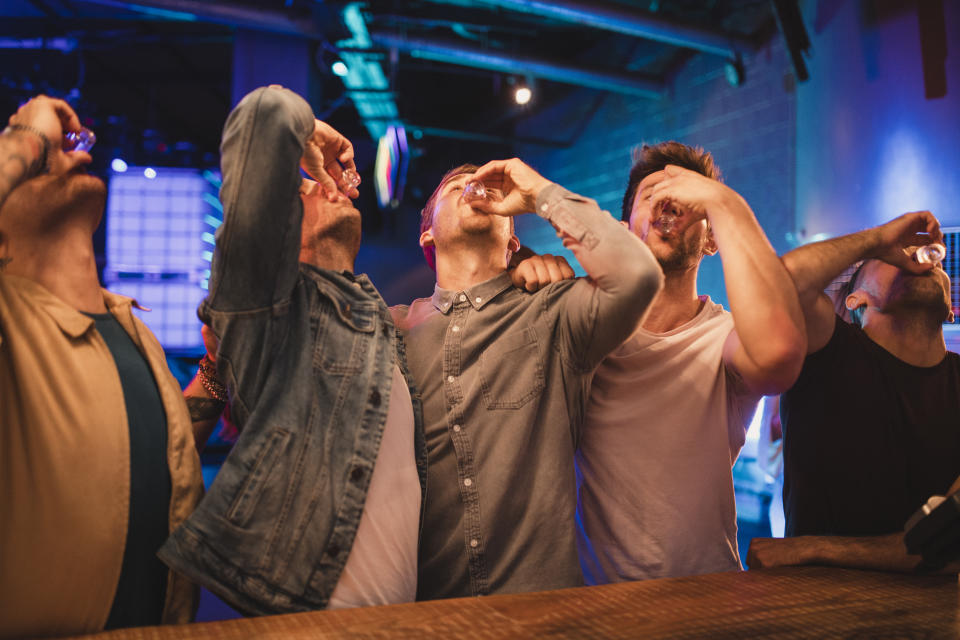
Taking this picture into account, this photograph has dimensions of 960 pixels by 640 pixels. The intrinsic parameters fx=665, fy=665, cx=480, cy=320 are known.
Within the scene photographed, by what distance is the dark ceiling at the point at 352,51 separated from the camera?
5.01 meters

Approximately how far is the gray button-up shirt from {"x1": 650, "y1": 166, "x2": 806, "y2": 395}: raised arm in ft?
0.72

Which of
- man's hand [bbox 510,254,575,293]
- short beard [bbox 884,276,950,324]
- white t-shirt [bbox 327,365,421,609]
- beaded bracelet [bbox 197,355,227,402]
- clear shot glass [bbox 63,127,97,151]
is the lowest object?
white t-shirt [bbox 327,365,421,609]

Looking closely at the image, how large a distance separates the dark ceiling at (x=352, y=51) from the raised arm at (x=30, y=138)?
13.2ft

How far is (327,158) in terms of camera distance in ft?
5.34

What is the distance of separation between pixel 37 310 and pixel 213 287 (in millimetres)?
287

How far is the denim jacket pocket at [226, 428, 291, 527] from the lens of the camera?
1.24m

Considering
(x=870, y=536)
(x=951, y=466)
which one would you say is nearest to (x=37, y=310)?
(x=870, y=536)

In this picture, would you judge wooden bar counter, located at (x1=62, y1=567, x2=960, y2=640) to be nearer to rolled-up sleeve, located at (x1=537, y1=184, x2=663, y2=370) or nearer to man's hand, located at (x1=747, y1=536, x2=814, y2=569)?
man's hand, located at (x1=747, y1=536, x2=814, y2=569)

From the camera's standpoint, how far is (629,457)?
169cm

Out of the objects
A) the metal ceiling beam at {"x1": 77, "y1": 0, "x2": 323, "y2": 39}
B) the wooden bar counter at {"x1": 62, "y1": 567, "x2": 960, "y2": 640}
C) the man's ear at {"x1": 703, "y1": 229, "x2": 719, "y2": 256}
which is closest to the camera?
the wooden bar counter at {"x1": 62, "y1": 567, "x2": 960, "y2": 640}

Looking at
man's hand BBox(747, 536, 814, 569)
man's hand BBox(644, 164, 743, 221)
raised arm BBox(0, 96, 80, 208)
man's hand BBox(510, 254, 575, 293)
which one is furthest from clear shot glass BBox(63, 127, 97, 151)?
man's hand BBox(747, 536, 814, 569)

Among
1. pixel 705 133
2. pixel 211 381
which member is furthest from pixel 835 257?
pixel 705 133

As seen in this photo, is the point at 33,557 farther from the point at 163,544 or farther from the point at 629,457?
the point at 629,457

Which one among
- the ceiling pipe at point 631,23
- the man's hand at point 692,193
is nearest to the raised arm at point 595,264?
the man's hand at point 692,193
